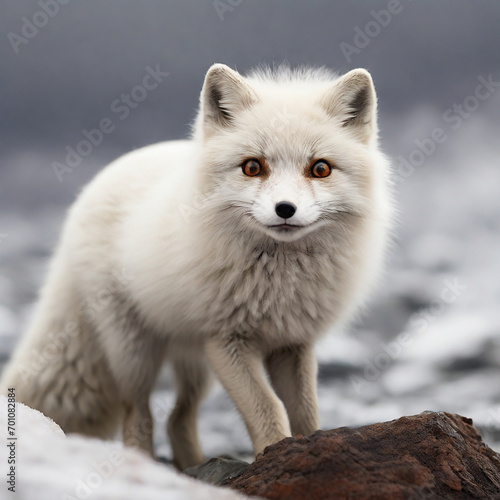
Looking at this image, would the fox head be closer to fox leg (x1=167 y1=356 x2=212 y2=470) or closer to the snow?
the snow

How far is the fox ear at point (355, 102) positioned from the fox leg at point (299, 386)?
142 centimetres

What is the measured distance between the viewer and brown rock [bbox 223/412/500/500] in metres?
2.45

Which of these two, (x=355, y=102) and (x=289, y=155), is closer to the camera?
(x=289, y=155)

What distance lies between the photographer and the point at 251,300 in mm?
3566

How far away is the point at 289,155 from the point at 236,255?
663 mm

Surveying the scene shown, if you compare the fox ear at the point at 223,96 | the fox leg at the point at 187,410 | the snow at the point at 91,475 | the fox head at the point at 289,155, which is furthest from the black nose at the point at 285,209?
the fox leg at the point at 187,410

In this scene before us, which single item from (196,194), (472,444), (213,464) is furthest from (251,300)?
(472,444)

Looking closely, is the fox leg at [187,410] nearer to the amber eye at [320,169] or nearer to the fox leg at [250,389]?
the fox leg at [250,389]

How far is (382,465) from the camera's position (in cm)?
263

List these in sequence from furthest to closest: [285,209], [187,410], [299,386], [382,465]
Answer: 1. [187,410]
2. [299,386]
3. [285,209]
4. [382,465]

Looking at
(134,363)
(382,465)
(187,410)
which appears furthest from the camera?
(187,410)

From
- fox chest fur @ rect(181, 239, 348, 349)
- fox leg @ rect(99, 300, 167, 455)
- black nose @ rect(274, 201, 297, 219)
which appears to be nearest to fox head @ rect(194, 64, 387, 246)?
black nose @ rect(274, 201, 297, 219)

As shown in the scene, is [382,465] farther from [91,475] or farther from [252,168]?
[252,168]

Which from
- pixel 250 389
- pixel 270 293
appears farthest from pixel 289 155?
pixel 250 389
